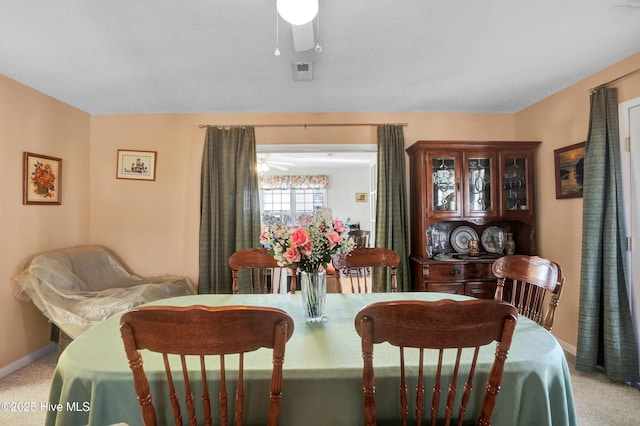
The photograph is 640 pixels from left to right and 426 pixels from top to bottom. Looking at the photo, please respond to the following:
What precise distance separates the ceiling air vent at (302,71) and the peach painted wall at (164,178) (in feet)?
3.02

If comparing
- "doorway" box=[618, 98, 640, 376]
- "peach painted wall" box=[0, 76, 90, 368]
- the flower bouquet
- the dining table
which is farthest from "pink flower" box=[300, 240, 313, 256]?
"peach painted wall" box=[0, 76, 90, 368]

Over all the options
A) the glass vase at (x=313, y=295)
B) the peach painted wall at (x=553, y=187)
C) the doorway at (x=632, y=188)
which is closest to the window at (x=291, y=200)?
the peach painted wall at (x=553, y=187)

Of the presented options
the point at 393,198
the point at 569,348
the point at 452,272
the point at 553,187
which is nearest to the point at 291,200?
the point at 393,198

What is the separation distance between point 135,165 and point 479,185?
144 inches

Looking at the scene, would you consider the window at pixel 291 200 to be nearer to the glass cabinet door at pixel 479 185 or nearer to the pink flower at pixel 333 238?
the glass cabinet door at pixel 479 185

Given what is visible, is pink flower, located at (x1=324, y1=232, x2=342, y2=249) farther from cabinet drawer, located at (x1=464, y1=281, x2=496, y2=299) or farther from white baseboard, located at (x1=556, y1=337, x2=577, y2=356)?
white baseboard, located at (x1=556, y1=337, x2=577, y2=356)

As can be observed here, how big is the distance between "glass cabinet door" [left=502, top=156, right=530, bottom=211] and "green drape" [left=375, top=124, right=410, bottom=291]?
98 cm

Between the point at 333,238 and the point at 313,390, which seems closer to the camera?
the point at 313,390

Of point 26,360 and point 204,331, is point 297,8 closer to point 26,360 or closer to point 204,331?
point 204,331

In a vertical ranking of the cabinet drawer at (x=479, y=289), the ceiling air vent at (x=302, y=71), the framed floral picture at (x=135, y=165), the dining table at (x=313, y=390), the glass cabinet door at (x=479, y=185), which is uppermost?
the ceiling air vent at (x=302, y=71)

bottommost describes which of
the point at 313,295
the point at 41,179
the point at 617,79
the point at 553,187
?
the point at 313,295

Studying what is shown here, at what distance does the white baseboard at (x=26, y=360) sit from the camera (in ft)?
8.16

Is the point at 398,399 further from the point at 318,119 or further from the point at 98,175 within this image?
the point at 98,175

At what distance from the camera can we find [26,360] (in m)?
2.67
